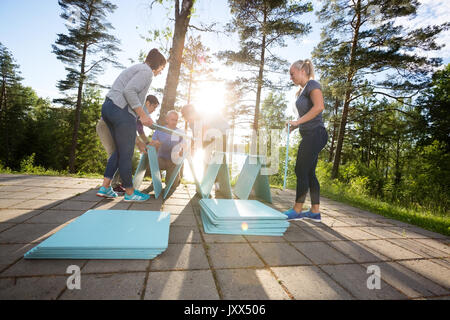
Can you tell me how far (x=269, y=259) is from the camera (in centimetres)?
162

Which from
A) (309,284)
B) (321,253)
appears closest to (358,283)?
(309,284)

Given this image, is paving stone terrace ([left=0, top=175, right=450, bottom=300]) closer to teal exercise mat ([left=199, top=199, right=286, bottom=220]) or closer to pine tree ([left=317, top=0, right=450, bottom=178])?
teal exercise mat ([left=199, top=199, right=286, bottom=220])

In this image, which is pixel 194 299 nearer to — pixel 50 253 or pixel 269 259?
pixel 269 259

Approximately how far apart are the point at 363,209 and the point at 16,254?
17.7 ft

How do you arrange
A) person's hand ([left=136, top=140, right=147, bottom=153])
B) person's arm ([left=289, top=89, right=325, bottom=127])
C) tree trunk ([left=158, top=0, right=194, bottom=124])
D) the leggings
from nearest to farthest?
person's arm ([left=289, top=89, right=325, bottom=127]) → the leggings → person's hand ([left=136, top=140, right=147, bottom=153]) → tree trunk ([left=158, top=0, right=194, bottom=124])

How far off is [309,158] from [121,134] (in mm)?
2701

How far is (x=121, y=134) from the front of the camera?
2812 mm

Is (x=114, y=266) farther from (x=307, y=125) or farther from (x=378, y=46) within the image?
(x=378, y=46)

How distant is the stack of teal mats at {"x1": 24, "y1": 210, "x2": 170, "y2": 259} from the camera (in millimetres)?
1371

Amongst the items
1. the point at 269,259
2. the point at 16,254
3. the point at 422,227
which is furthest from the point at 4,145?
the point at 422,227

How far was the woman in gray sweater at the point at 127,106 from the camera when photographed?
8.81 ft

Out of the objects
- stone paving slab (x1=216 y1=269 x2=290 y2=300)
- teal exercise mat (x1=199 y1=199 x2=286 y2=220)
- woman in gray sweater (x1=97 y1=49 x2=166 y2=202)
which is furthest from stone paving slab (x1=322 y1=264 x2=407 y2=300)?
woman in gray sweater (x1=97 y1=49 x2=166 y2=202)

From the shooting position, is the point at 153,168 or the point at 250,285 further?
the point at 153,168

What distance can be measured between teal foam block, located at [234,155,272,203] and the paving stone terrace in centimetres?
116
